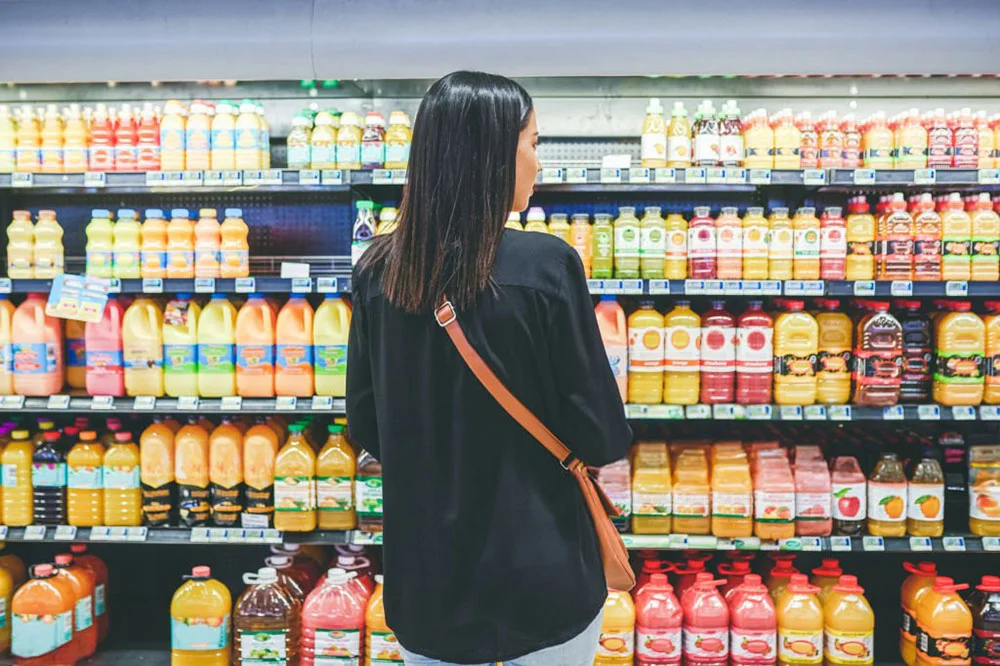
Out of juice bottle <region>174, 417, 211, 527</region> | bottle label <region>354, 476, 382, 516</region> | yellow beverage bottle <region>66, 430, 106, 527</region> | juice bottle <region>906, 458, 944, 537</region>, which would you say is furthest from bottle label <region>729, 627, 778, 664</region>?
yellow beverage bottle <region>66, 430, 106, 527</region>

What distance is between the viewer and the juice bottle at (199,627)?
11.2 feet

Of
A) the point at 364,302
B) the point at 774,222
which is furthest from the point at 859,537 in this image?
the point at 364,302

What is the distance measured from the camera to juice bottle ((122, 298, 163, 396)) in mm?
3514

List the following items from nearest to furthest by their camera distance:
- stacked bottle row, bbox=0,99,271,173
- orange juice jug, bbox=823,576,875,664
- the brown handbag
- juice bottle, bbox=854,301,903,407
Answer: the brown handbag → orange juice jug, bbox=823,576,875,664 → juice bottle, bbox=854,301,903,407 → stacked bottle row, bbox=0,99,271,173

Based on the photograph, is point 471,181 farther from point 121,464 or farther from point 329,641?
point 121,464

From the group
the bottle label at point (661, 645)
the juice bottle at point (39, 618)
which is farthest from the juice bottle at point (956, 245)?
the juice bottle at point (39, 618)

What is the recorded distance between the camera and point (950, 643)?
3.29 meters

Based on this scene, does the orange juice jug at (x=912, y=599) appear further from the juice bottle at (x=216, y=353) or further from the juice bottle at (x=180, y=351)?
the juice bottle at (x=180, y=351)

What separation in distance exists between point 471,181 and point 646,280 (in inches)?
79.1

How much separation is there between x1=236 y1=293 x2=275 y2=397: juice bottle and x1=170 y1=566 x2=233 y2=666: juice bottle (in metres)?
0.79

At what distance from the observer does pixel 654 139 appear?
343cm

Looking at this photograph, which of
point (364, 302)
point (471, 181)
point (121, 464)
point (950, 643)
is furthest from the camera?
point (121, 464)

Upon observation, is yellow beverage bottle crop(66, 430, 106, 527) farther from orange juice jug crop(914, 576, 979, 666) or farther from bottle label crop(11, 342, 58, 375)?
orange juice jug crop(914, 576, 979, 666)

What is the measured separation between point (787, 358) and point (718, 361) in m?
0.28
